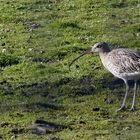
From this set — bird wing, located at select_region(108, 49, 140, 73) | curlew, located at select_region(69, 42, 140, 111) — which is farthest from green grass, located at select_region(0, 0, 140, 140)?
bird wing, located at select_region(108, 49, 140, 73)

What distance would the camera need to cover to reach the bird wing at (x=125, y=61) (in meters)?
12.0

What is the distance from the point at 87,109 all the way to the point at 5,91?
1795mm

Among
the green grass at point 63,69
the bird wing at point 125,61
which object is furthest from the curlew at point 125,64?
the green grass at point 63,69

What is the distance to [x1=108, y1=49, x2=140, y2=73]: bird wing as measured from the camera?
12.0 meters

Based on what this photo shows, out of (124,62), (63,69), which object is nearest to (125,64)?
(124,62)

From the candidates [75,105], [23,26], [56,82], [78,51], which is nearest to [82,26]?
[23,26]

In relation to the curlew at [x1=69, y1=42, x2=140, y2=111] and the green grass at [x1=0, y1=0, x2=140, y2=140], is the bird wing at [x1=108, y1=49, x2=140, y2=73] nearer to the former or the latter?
the curlew at [x1=69, y1=42, x2=140, y2=111]

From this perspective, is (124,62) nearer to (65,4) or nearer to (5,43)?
(5,43)

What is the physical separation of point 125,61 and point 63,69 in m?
2.82

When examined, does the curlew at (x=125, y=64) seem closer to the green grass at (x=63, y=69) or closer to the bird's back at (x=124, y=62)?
the bird's back at (x=124, y=62)

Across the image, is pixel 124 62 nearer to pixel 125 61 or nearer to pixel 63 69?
pixel 125 61

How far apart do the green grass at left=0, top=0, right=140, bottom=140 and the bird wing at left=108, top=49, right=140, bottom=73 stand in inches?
24.6

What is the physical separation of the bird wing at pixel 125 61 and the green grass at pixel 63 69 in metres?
0.62

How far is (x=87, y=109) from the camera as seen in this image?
40.0ft
